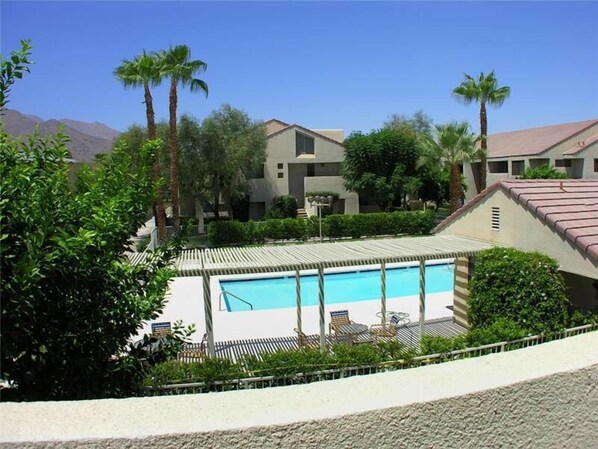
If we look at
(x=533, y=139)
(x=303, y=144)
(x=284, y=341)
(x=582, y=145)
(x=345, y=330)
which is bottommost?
(x=284, y=341)

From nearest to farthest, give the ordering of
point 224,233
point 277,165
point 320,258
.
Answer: point 320,258 < point 224,233 < point 277,165

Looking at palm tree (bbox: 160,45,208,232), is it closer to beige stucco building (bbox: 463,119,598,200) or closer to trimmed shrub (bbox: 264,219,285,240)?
trimmed shrub (bbox: 264,219,285,240)

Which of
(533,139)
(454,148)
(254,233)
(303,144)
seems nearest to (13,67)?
(254,233)

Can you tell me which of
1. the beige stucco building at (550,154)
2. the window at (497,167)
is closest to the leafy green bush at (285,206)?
the beige stucco building at (550,154)

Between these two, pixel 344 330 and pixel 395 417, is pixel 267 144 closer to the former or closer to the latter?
pixel 344 330

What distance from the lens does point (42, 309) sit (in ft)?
12.1

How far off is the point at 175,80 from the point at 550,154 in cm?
3651

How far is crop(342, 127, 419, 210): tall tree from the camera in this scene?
43875 mm

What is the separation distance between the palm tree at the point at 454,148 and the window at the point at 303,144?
11.1m

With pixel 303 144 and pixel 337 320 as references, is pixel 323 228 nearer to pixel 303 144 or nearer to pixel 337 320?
pixel 303 144

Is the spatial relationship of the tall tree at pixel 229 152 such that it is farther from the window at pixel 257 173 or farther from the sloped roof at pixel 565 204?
the sloped roof at pixel 565 204

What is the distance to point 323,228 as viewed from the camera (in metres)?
37.2

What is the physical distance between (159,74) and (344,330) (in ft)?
74.4

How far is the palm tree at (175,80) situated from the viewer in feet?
106
